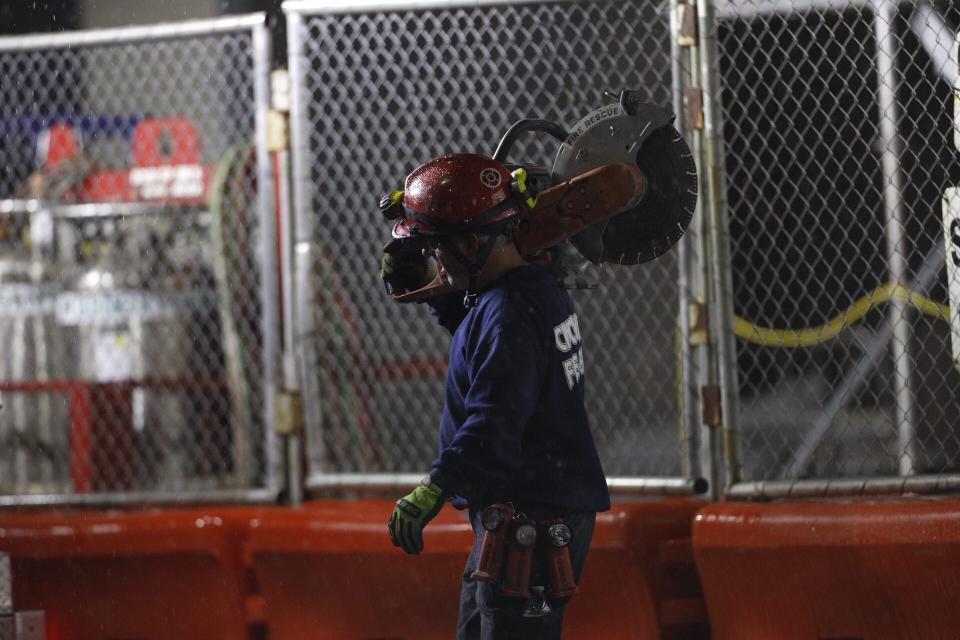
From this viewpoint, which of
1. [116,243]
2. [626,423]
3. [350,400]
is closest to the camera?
[350,400]

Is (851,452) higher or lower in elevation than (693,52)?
lower

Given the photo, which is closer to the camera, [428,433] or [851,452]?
[851,452]

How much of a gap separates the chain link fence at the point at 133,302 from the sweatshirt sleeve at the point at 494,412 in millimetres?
3797

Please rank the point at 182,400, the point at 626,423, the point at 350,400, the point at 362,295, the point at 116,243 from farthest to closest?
the point at 116,243, the point at 182,400, the point at 362,295, the point at 626,423, the point at 350,400

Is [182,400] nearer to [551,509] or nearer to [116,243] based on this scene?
[116,243]

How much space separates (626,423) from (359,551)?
2.53 m

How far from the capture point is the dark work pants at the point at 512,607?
3.25 m

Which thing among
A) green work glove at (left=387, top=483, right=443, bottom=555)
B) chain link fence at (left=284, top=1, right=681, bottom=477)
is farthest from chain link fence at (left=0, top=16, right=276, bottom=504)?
green work glove at (left=387, top=483, right=443, bottom=555)

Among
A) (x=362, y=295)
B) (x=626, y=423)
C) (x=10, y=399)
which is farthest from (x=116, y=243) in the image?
(x=626, y=423)

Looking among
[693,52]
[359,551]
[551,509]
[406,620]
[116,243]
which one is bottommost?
[406,620]

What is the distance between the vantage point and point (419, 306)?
24.4 ft

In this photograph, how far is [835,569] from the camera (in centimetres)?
441

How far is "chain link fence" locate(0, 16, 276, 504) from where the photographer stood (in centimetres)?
746

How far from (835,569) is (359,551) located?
6.23 feet
